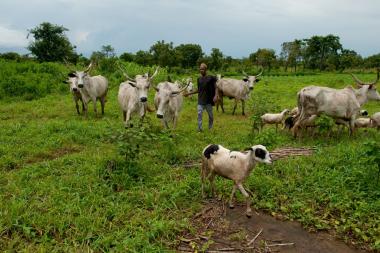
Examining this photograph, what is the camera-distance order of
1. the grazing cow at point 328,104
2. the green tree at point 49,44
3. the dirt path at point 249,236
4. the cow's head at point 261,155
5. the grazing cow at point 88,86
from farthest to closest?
the green tree at point 49,44, the grazing cow at point 88,86, the grazing cow at point 328,104, the cow's head at point 261,155, the dirt path at point 249,236

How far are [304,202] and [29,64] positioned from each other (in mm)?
18247

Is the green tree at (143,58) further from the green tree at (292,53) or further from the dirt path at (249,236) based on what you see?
the dirt path at (249,236)

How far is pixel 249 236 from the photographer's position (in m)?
4.69

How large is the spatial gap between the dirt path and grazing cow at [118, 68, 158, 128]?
439cm

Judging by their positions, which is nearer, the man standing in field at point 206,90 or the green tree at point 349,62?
the man standing in field at point 206,90

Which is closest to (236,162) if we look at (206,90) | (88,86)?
(206,90)

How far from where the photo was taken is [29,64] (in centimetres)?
1988

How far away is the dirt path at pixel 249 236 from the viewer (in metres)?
4.46

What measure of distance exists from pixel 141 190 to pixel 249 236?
6.20 feet

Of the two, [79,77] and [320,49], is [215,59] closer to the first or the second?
[320,49]

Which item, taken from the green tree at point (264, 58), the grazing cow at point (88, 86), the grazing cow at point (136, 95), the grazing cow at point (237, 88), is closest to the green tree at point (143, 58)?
the green tree at point (264, 58)

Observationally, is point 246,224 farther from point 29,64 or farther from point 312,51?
point 312,51

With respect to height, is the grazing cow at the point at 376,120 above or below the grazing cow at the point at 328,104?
below

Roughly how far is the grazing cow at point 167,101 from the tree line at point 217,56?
24.0m
